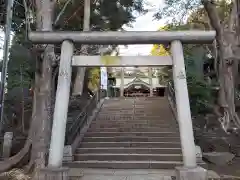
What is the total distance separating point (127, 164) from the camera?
955cm

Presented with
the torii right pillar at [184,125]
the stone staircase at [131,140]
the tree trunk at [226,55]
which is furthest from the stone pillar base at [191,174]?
the tree trunk at [226,55]

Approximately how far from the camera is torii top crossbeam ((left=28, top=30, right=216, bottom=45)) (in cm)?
759

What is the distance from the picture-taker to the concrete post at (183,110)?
688 cm

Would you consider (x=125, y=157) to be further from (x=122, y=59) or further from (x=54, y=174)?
(x=122, y=59)

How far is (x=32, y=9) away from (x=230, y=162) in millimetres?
8921

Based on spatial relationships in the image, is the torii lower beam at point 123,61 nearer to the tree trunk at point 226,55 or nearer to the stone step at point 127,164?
the stone step at point 127,164

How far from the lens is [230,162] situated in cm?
1095

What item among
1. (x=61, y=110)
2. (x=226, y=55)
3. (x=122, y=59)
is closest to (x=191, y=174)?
(x=122, y=59)

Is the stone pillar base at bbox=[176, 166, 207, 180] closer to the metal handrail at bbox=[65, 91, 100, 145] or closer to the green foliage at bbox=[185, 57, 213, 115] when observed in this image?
the metal handrail at bbox=[65, 91, 100, 145]

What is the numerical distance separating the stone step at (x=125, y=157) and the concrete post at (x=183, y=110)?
310cm

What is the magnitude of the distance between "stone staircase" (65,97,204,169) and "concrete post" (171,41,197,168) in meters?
2.66

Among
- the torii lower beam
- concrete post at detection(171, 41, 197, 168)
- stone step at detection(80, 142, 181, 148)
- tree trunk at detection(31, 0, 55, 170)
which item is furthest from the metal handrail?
concrete post at detection(171, 41, 197, 168)

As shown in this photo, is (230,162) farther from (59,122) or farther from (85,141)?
(59,122)

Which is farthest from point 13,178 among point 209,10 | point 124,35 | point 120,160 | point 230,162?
point 209,10
